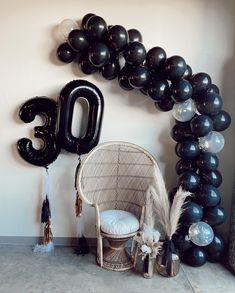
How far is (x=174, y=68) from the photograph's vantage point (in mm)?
2809

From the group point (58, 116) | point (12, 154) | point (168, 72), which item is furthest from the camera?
point (12, 154)

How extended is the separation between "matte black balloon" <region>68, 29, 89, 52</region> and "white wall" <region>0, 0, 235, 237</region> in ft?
0.90

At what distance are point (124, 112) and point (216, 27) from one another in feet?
3.91

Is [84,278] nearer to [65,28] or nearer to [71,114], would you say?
[71,114]

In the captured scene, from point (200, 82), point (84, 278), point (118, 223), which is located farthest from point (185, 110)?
point (84, 278)

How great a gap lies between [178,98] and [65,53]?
1.09 m

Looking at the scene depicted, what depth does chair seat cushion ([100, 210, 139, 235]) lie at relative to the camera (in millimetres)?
2824

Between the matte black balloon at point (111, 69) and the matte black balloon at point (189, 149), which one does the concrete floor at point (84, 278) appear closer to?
the matte black balloon at point (189, 149)

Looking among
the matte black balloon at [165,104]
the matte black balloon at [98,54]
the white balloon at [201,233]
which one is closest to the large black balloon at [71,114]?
the matte black balloon at [98,54]

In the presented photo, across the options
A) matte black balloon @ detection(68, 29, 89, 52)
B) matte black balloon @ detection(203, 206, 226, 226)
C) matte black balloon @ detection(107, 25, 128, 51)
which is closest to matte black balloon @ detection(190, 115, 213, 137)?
matte black balloon @ detection(203, 206, 226, 226)

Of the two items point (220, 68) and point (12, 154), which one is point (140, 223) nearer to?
point (12, 154)

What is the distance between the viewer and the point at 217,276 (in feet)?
9.46

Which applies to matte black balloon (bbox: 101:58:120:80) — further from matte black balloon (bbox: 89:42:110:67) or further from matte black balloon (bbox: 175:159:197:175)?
matte black balloon (bbox: 175:159:197:175)

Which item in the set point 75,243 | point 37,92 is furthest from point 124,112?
point 75,243
